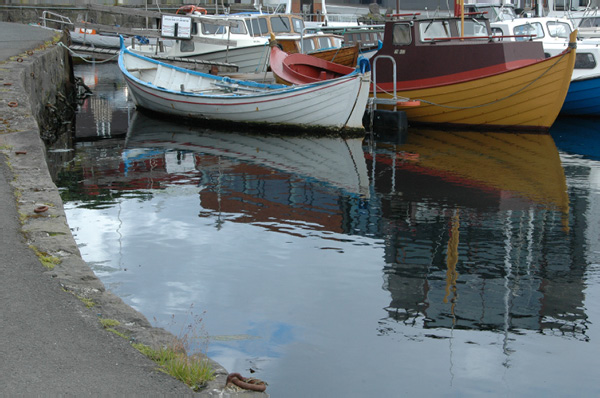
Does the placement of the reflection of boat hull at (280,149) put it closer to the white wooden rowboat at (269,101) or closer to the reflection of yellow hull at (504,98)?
the white wooden rowboat at (269,101)

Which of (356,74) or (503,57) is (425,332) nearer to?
(356,74)

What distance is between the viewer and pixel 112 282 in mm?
7371

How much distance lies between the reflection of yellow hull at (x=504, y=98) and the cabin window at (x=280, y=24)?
6.90m

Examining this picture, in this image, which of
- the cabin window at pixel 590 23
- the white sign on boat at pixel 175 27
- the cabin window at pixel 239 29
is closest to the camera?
the white sign on boat at pixel 175 27

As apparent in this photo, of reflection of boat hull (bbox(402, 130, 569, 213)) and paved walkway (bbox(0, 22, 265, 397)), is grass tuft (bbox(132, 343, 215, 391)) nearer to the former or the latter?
paved walkway (bbox(0, 22, 265, 397))

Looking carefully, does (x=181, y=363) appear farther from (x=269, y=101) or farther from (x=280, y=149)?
(x=269, y=101)

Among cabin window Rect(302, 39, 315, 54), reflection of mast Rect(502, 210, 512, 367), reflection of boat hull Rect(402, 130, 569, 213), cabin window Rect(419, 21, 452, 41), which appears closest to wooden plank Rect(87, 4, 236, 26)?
cabin window Rect(302, 39, 315, 54)

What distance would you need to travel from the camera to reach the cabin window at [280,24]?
80.0 feet

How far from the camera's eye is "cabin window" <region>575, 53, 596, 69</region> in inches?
787

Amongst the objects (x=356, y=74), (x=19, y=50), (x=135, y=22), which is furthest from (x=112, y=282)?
(x=135, y=22)

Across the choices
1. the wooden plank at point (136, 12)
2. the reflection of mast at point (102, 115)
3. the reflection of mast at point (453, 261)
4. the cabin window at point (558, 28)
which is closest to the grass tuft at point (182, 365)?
the reflection of mast at point (453, 261)

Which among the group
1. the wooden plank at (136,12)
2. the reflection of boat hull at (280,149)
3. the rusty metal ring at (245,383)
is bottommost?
the reflection of boat hull at (280,149)

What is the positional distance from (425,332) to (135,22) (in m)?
41.9

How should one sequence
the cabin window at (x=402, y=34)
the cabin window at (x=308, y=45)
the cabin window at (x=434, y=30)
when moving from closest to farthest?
the cabin window at (x=402, y=34) < the cabin window at (x=434, y=30) < the cabin window at (x=308, y=45)
